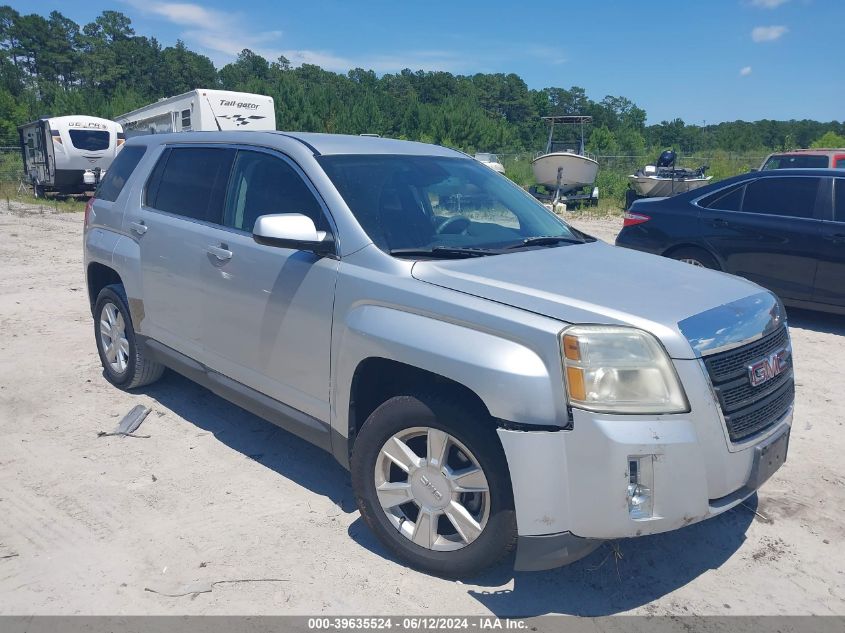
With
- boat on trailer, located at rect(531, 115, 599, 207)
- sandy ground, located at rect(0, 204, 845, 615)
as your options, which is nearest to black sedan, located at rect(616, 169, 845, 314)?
sandy ground, located at rect(0, 204, 845, 615)

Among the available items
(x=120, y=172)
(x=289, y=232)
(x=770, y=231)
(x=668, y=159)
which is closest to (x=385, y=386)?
(x=289, y=232)

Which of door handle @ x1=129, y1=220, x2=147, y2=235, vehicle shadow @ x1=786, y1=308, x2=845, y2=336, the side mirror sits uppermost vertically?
the side mirror

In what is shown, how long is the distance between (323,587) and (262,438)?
1750mm

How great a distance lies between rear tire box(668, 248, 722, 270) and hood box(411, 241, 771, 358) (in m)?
4.64

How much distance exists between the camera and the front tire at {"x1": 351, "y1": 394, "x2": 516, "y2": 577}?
9.23 feet

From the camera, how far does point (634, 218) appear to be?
28.0 feet

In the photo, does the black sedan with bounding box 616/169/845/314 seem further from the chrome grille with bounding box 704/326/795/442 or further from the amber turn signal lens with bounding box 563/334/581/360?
the amber turn signal lens with bounding box 563/334/581/360

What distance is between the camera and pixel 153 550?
334 centimetres

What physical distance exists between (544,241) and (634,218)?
5.12m

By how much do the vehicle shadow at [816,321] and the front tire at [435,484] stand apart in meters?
5.68

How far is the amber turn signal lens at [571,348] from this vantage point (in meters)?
2.60

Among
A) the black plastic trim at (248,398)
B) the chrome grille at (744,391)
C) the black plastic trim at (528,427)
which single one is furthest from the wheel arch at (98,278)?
the chrome grille at (744,391)

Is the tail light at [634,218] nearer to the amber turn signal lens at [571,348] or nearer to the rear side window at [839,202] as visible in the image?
the rear side window at [839,202]

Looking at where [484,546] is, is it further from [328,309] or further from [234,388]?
[234,388]
